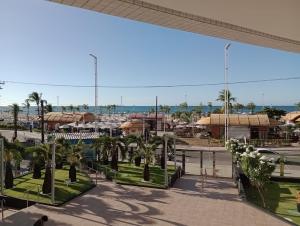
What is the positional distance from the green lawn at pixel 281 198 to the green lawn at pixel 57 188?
9736 mm

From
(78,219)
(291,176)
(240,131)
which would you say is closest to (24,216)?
(78,219)

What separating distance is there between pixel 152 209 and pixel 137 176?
7427 mm

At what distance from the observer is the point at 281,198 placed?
66.7ft

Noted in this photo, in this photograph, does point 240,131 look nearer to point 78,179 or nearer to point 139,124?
point 139,124

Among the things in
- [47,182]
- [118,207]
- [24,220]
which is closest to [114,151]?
[47,182]

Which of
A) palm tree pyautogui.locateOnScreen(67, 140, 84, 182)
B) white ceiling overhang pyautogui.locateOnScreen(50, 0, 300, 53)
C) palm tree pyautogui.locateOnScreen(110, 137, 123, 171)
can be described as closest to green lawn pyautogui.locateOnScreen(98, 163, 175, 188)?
palm tree pyautogui.locateOnScreen(110, 137, 123, 171)

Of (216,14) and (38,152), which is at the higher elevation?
(216,14)

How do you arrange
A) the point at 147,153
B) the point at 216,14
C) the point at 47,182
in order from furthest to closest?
the point at 147,153 < the point at 47,182 < the point at 216,14

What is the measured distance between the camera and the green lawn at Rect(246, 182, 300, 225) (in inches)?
672

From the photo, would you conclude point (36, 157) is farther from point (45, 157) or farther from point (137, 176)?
point (137, 176)

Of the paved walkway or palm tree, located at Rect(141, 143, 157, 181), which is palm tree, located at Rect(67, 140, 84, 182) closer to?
the paved walkway

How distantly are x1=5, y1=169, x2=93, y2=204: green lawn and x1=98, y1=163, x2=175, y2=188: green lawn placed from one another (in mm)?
2334

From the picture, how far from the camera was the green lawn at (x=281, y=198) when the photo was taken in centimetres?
1708

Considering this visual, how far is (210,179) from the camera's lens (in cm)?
2444
